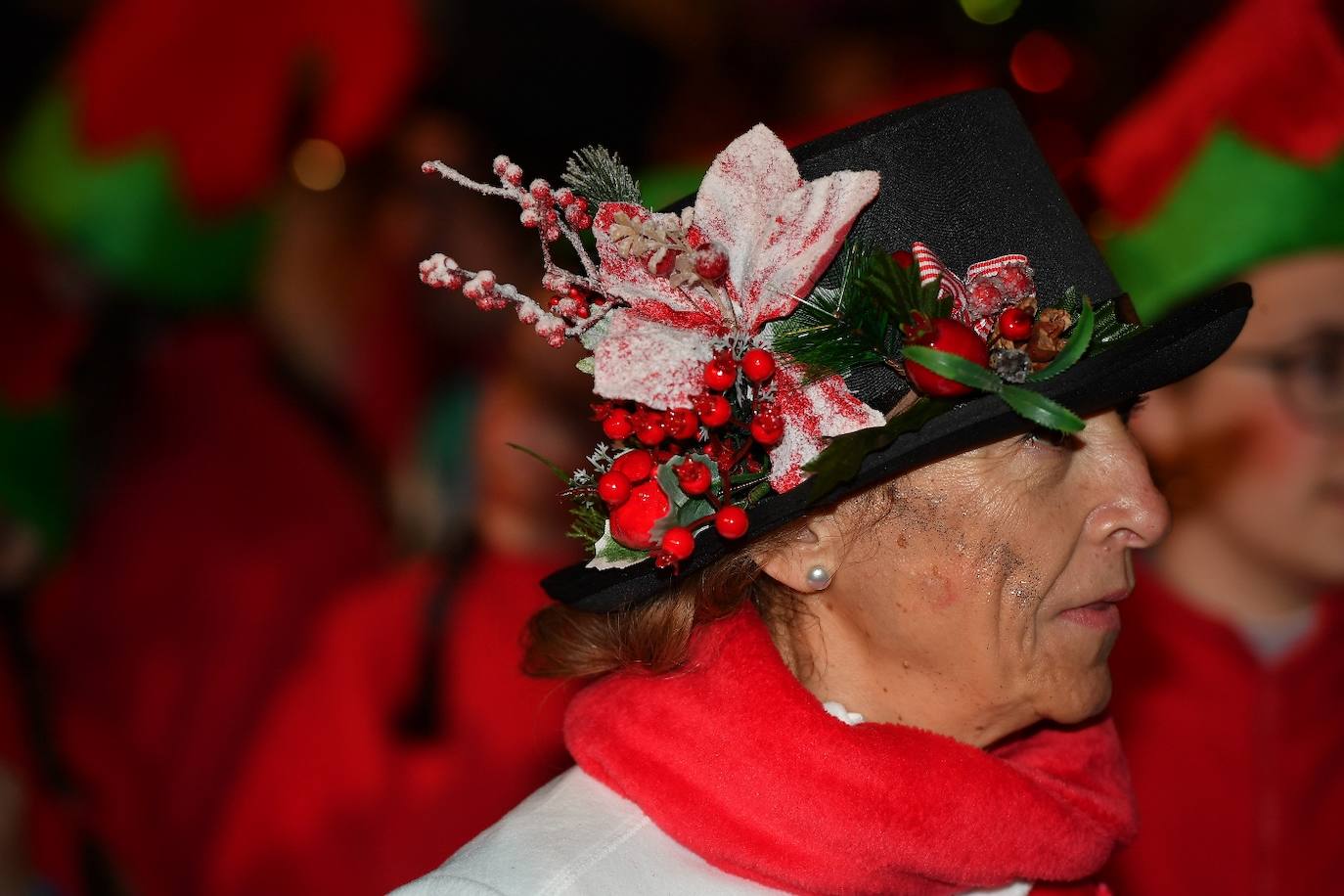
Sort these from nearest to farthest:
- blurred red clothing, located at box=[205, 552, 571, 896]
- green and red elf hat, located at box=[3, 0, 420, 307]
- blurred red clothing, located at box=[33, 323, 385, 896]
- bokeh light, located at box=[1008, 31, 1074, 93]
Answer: blurred red clothing, located at box=[205, 552, 571, 896] < blurred red clothing, located at box=[33, 323, 385, 896] < green and red elf hat, located at box=[3, 0, 420, 307] < bokeh light, located at box=[1008, 31, 1074, 93]

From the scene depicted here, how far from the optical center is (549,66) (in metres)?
3.98

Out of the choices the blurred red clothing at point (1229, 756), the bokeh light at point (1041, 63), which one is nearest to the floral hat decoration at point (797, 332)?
the blurred red clothing at point (1229, 756)

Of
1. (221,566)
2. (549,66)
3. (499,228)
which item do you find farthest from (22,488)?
(549,66)

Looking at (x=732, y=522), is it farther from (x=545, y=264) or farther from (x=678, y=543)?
(x=545, y=264)

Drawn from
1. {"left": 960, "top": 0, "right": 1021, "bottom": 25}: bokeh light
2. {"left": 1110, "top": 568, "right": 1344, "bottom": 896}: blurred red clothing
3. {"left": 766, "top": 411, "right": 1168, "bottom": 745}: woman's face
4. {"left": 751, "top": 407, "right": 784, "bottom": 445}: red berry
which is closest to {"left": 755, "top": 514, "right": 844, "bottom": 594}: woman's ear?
{"left": 766, "top": 411, "right": 1168, "bottom": 745}: woman's face

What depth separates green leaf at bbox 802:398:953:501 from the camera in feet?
5.11

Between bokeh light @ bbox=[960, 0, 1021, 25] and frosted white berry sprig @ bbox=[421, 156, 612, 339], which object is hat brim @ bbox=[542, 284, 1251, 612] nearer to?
frosted white berry sprig @ bbox=[421, 156, 612, 339]

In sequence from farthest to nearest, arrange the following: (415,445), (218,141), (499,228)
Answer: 1. (415,445)
2. (218,141)
3. (499,228)

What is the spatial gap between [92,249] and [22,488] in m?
0.82

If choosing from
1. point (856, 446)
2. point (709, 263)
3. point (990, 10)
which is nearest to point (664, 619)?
point (856, 446)

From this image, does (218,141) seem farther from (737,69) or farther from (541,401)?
(737,69)

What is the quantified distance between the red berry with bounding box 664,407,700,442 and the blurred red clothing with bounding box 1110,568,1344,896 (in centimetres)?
173

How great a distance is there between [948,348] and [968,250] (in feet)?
0.67

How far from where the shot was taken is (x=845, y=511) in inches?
69.7
